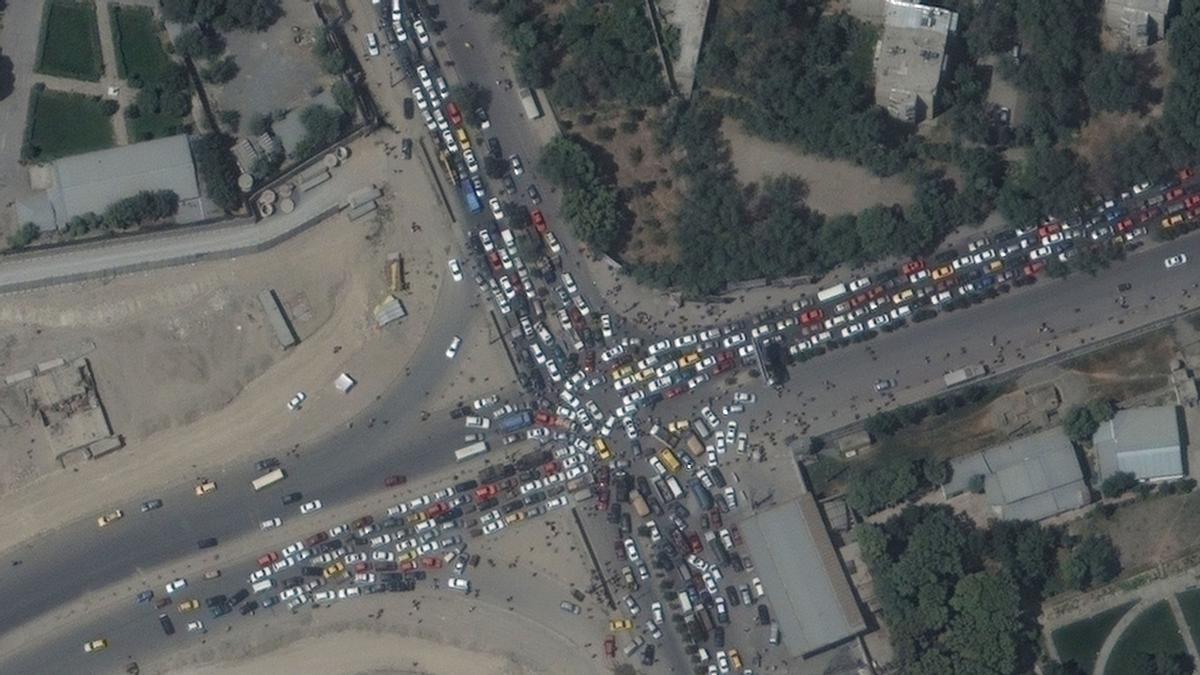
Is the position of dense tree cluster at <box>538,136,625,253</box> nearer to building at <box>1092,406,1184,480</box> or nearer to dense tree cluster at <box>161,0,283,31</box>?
dense tree cluster at <box>161,0,283,31</box>

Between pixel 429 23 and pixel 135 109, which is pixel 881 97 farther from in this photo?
pixel 135 109

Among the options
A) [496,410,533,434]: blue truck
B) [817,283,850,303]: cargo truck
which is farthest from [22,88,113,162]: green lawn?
[817,283,850,303]: cargo truck

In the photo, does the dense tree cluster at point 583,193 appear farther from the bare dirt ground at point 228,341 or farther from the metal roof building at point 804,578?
the metal roof building at point 804,578

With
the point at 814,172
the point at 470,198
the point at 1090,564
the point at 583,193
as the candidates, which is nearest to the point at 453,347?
the point at 470,198

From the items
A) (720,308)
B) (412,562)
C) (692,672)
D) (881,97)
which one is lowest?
(692,672)

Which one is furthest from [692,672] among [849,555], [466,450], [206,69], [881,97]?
[206,69]

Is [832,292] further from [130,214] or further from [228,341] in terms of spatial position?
[130,214]
